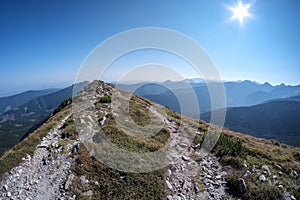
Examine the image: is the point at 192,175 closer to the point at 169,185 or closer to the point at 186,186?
the point at 186,186

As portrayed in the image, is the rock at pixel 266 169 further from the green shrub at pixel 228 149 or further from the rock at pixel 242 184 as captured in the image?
the rock at pixel 242 184

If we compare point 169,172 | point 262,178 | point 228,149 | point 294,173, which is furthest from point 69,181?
point 294,173

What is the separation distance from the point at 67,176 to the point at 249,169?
13.8 metres

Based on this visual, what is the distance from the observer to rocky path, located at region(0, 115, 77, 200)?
11727 mm

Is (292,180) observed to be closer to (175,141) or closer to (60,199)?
(175,141)

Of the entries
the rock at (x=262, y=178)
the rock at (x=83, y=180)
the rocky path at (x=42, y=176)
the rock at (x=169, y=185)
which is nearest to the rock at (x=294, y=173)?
the rock at (x=262, y=178)

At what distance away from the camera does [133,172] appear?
44.9 ft

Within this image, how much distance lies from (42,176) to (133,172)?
630 centimetres

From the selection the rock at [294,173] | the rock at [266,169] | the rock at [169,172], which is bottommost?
the rock at [294,173]

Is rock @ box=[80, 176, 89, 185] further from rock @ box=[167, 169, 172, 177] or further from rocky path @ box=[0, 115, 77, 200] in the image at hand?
rock @ box=[167, 169, 172, 177]

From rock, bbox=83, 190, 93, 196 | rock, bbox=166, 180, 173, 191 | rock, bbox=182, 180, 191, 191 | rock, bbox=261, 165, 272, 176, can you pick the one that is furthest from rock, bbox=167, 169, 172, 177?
rock, bbox=261, 165, 272, 176

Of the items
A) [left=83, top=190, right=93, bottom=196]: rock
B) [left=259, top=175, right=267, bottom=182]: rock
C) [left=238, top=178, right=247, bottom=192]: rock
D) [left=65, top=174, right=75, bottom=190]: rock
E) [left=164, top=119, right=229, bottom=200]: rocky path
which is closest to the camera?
[left=83, top=190, right=93, bottom=196]: rock

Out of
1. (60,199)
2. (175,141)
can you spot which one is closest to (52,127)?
(60,199)

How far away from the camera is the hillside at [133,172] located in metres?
12.3
